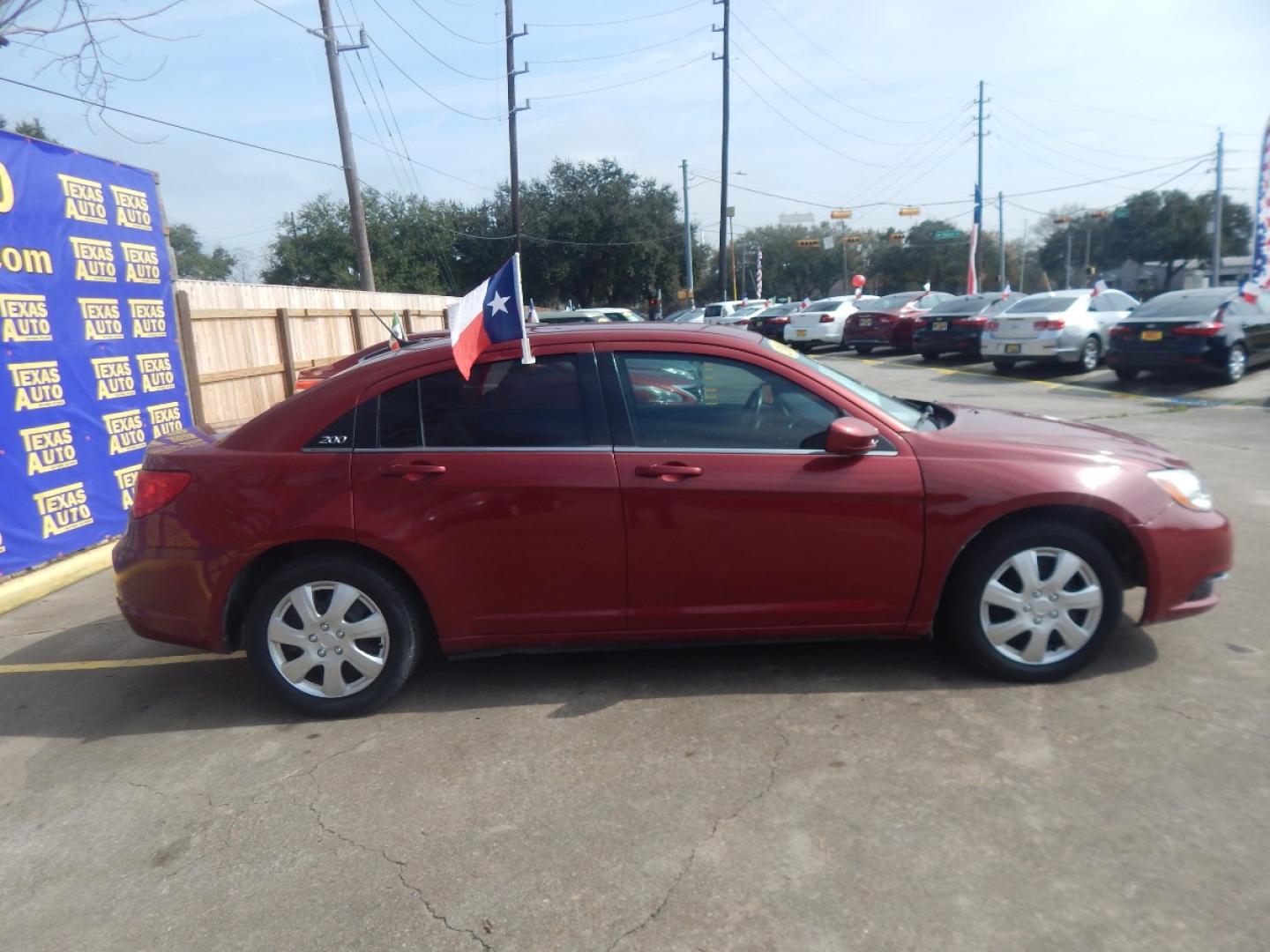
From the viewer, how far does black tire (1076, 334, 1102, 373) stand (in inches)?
695

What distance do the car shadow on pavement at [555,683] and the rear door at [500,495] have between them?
0.37m

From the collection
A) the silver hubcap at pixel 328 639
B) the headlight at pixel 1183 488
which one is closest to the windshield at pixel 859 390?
the headlight at pixel 1183 488

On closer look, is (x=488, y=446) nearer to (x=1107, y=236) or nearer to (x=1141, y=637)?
(x=1141, y=637)

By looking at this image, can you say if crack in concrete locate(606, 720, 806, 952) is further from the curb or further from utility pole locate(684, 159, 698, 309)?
utility pole locate(684, 159, 698, 309)

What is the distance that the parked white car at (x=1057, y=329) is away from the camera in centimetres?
1755

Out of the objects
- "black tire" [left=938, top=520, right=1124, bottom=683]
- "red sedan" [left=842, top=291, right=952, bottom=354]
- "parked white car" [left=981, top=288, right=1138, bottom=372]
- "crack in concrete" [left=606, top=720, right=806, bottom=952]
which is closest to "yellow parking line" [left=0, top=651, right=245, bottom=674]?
"crack in concrete" [left=606, top=720, right=806, bottom=952]

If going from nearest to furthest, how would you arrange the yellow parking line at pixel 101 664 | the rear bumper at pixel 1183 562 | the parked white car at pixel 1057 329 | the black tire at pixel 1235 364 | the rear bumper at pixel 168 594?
the rear bumper at pixel 1183 562
the rear bumper at pixel 168 594
the yellow parking line at pixel 101 664
the black tire at pixel 1235 364
the parked white car at pixel 1057 329

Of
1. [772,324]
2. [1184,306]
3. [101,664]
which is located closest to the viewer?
[101,664]

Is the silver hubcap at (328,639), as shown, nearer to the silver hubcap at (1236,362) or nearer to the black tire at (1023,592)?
the black tire at (1023,592)

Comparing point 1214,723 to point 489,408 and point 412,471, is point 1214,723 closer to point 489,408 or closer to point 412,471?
point 489,408

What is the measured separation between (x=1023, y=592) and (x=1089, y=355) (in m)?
15.6

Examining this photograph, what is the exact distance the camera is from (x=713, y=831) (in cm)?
319

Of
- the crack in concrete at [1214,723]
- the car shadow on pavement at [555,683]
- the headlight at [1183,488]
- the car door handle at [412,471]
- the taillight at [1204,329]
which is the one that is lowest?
the crack in concrete at [1214,723]

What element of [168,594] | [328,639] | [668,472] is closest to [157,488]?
[168,594]
